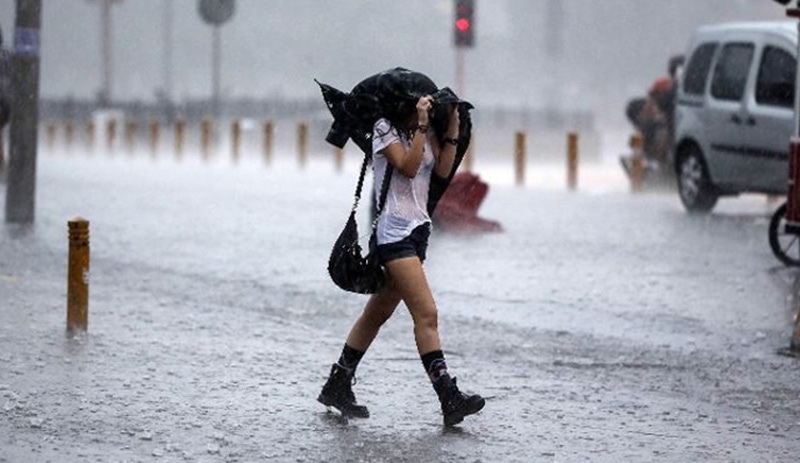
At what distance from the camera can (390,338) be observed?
33.6ft

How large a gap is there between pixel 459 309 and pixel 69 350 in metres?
3.11

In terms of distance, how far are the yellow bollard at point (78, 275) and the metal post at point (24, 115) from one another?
7.16 metres

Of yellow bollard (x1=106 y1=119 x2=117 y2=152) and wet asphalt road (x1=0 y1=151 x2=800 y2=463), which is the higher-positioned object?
wet asphalt road (x1=0 y1=151 x2=800 y2=463)

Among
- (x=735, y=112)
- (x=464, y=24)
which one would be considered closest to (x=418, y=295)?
(x=735, y=112)

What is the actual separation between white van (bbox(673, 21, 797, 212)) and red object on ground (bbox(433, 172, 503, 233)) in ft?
9.27

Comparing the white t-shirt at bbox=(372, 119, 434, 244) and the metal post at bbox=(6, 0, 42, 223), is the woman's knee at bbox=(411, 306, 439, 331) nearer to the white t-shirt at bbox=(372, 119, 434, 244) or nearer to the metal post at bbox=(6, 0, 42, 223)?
the white t-shirt at bbox=(372, 119, 434, 244)

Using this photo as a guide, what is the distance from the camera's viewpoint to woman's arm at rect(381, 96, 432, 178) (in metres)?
7.05

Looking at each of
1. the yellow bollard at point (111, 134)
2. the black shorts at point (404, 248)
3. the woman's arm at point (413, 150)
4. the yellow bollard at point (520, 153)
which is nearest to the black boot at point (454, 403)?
the black shorts at point (404, 248)

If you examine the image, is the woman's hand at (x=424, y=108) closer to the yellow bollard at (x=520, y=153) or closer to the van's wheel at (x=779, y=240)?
the van's wheel at (x=779, y=240)

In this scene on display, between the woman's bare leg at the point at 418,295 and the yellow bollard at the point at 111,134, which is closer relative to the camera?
the woman's bare leg at the point at 418,295

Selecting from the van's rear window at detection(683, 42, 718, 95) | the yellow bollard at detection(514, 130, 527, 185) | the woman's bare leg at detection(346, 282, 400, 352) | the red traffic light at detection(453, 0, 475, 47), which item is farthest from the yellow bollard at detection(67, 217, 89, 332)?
the red traffic light at detection(453, 0, 475, 47)

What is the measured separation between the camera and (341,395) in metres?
7.55

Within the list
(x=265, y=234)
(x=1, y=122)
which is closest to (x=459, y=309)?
(x=265, y=234)

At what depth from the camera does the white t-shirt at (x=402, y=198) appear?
724 centimetres
